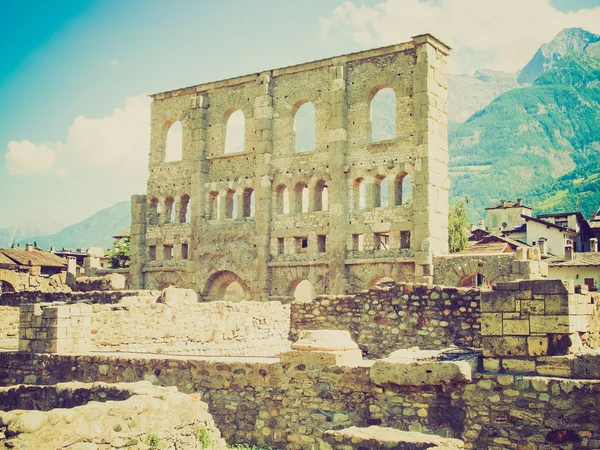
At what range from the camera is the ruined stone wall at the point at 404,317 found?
14.4 metres

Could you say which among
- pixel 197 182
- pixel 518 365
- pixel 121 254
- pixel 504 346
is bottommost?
pixel 518 365

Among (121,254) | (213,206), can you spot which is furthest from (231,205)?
(121,254)

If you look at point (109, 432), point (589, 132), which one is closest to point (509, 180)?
point (589, 132)

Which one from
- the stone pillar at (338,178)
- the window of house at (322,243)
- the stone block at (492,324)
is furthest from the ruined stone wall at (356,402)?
the window of house at (322,243)

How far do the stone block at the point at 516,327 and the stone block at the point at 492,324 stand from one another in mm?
67

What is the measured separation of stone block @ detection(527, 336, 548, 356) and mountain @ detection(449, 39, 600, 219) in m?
145

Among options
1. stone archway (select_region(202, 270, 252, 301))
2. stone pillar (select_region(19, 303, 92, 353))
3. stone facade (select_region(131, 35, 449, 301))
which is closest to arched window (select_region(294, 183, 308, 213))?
stone facade (select_region(131, 35, 449, 301))

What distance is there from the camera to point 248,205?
33.1 m

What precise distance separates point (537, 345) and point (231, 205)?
2540 centimetres

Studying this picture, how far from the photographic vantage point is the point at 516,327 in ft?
30.6

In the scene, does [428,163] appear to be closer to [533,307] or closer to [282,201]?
[282,201]

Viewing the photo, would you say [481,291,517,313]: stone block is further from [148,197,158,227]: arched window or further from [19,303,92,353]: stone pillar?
[148,197,158,227]: arched window

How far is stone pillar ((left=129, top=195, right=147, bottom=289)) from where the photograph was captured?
35531 mm

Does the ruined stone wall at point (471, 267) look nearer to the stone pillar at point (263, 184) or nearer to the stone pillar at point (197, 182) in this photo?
the stone pillar at point (263, 184)
